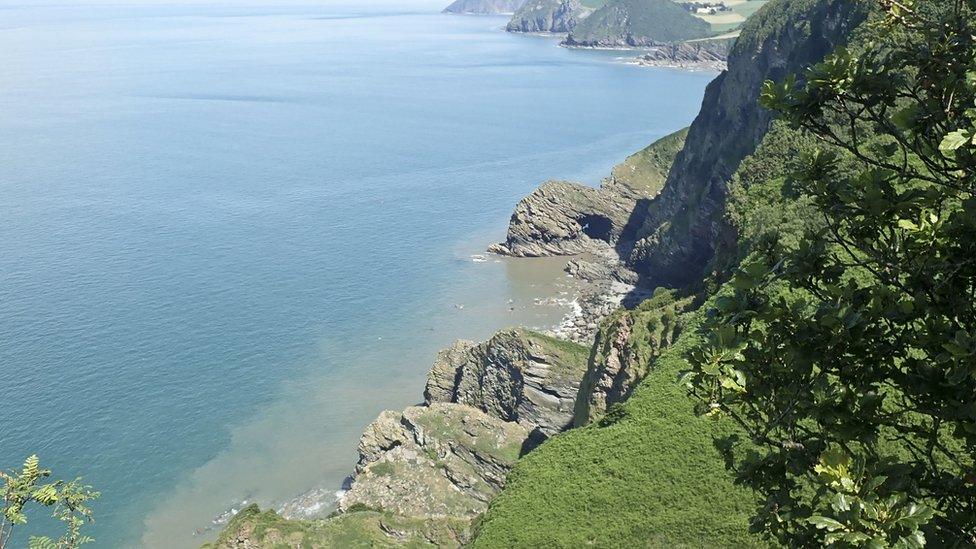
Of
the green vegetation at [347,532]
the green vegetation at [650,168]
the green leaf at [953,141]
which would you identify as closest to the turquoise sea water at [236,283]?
the green vegetation at [347,532]

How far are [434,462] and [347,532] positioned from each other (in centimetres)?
1039

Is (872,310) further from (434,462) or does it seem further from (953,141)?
(434,462)

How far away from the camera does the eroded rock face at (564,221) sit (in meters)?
104

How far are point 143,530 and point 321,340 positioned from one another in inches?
1116

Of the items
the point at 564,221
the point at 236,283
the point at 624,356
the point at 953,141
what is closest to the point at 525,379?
the point at 624,356

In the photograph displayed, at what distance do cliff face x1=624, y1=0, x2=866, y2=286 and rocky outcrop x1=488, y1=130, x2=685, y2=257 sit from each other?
484cm

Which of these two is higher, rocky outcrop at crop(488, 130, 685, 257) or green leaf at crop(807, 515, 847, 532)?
green leaf at crop(807, 515, 847, 532)

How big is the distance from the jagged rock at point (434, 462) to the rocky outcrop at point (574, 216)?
4821 cm

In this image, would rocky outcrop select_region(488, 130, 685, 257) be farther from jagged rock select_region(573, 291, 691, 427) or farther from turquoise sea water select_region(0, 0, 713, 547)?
jagged rock select_region(573, 291, 691, 427)

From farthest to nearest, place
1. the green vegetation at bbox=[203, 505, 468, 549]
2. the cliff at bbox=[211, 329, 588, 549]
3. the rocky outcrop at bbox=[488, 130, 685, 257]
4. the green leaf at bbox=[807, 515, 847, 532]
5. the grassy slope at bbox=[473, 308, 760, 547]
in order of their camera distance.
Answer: the rocky outcrop at bbox=[488, 130, 685, 257] → the cliff at bbox=[211, 329, 588, 549] → the green vegetation at bbox=[203, 505, 468, 549] → the grassy slope at bbox=[473, 308, 760, 547] → the green leaf at bbox=[807, 515, 847, 532]

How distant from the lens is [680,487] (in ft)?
111

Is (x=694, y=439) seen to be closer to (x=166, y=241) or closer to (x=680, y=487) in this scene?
(x=680, y=487)

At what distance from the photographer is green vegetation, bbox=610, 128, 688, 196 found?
112 m

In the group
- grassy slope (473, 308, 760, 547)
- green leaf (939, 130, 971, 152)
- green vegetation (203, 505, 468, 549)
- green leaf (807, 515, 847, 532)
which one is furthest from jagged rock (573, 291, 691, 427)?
green leaf (807, 515, 847, 532)
